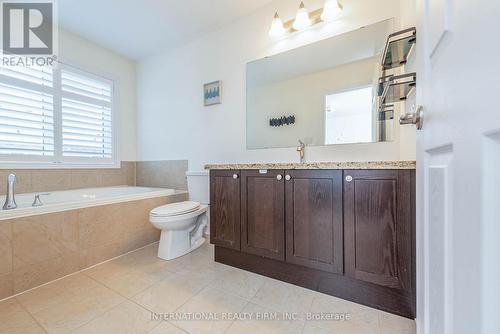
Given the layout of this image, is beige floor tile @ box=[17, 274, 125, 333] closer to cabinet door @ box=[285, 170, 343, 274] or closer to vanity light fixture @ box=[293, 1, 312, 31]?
cabinet door @ box=[285, 170, 343, 274]

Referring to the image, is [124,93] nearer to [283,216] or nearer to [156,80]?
[156,80]

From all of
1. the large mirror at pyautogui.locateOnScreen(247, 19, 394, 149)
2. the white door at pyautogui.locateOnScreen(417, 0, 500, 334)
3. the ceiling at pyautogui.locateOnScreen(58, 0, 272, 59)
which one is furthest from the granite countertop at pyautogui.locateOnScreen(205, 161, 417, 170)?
the ceiling at pyautogui.locateOnScreen(58, 0, 272, 59)

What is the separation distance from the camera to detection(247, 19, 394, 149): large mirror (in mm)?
1614

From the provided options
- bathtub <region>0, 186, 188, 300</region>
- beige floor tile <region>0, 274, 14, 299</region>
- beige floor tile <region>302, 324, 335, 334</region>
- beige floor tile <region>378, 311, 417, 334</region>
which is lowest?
beige floor tile <region>302, 324, 335, 334</region>

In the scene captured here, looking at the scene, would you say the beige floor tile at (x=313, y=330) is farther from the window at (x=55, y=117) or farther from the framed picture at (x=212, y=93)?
the window at (x=55, y=117)

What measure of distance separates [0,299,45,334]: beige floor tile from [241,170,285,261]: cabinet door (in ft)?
4.06

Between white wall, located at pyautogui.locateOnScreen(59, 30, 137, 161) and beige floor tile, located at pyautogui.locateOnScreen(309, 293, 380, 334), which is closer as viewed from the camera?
beige floor tile, located at pyautogui.locateOnScreen(309, 293, 380, 334)

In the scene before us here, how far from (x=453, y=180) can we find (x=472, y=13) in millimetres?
272

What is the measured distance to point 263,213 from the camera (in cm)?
154

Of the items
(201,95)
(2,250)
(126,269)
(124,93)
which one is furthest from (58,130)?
(126,269)

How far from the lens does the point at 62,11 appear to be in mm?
2084

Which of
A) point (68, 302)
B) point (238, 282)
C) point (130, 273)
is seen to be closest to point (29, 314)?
point (68, 302)

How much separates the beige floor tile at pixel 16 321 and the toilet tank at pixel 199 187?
1.38 metres

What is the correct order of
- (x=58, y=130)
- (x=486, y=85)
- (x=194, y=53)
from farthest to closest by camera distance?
(x=194, y=53), (x=58, y=130), (x=486, y=85)
